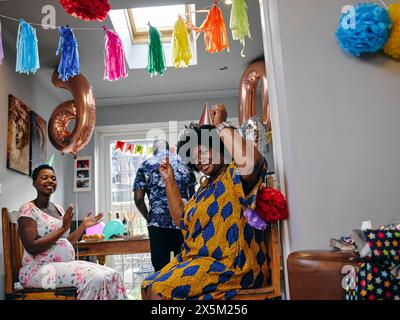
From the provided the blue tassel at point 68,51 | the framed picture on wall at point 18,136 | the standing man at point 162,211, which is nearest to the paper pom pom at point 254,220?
the standing man at point 162,211

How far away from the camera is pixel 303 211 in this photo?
4.54ft

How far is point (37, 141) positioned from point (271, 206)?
2.90m

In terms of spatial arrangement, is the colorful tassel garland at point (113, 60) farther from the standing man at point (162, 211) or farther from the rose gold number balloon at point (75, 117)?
the rose gold number balloon at point (75, 117)

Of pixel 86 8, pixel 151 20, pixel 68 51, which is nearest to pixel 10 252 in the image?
pixel 68 51

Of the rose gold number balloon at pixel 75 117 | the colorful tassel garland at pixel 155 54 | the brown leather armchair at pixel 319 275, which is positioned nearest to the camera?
the brown leather armchair at pixel 319 275

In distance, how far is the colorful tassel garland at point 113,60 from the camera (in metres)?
2.62

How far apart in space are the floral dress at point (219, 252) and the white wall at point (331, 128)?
18cm

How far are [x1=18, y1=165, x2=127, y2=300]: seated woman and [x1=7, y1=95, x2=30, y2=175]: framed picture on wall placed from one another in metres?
0.95

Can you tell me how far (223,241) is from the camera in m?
1.41

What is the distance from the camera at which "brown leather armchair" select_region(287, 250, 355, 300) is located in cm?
93

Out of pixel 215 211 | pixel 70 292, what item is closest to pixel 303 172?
pixel 215 211

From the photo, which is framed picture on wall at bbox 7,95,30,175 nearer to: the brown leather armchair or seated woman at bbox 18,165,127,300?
seated woman at bbox 18,165,127,300

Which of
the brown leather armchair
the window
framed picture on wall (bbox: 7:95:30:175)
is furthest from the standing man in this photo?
the window
